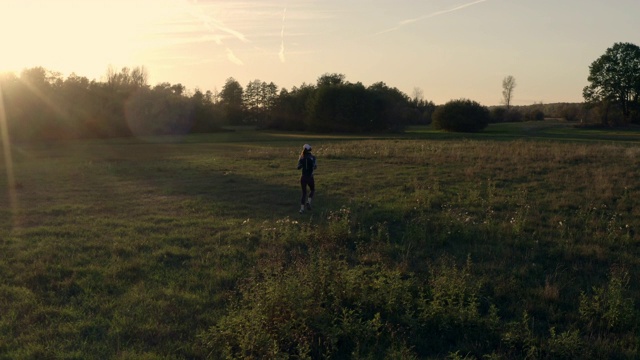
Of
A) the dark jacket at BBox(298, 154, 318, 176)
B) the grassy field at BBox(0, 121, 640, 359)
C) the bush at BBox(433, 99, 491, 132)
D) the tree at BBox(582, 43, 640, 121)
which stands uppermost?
the tree at BBox(582, 43, 640, 121)

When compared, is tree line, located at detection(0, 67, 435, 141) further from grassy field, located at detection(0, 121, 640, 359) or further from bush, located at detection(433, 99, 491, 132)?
grassy field, located at detection(0, 121, 640, 359)

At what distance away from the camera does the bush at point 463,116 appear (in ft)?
252

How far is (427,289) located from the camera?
7.45 m

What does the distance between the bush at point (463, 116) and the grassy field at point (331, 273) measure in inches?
2353

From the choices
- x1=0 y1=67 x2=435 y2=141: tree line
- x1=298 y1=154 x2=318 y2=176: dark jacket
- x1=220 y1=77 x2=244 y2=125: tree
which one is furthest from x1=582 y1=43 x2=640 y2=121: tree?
x1=298 y1=154 x2=318 y2=176: dark jacket

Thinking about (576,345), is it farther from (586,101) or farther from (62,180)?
(586,101)

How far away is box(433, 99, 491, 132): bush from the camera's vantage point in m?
76.9

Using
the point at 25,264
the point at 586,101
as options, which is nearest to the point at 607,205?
the point at 25,264

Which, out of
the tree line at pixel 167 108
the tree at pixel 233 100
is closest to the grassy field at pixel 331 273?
the tree line at pixel 167 108

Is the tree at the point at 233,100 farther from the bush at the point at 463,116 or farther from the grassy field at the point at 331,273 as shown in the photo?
the grassy field at the point at 331,273

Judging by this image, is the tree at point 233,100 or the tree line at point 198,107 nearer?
the tree line at point 198,107

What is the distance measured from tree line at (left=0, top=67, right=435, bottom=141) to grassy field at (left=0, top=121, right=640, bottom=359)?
5517 cm

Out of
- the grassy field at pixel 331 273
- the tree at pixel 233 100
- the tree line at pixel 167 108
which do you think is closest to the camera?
the grassy field at pixel 331 273

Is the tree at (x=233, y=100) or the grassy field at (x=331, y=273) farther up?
the tree at (x=233, y=100)
